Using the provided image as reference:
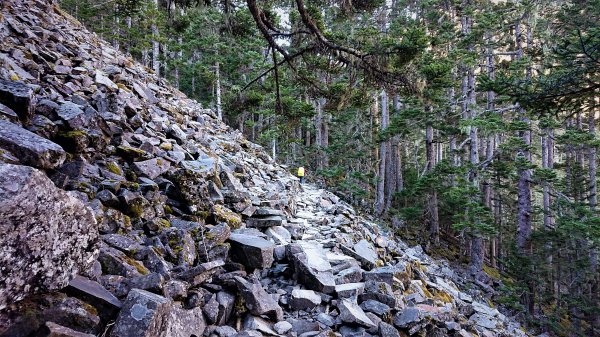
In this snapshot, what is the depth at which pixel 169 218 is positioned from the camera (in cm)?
485

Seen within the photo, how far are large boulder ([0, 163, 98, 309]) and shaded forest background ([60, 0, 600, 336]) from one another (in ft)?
10.1

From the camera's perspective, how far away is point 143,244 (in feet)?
12.8

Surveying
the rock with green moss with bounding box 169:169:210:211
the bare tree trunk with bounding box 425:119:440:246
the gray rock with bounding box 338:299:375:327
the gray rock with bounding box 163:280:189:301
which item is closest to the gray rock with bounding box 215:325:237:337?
the gray rock with bounding box 163:280:189:301

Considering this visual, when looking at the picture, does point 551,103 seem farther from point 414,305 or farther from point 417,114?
point 417,114

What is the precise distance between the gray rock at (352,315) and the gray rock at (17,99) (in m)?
4.86

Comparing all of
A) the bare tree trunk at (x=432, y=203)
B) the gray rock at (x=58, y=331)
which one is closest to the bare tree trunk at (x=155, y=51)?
the bare tree trunk at (x=432, y=203)

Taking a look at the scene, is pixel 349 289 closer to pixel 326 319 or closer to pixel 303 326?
pixel 326 319

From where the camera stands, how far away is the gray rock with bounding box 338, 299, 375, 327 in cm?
422

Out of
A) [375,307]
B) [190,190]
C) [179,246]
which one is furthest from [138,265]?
[375,307]

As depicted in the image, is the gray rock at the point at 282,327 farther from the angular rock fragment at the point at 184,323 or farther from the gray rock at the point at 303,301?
the angular rock fragment at the point at 184,323

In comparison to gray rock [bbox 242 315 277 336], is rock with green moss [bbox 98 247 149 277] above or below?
above

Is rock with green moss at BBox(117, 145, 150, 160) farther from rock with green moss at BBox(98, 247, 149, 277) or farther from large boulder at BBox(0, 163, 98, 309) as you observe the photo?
large boulder at BBox(0, 163, 98, 309)

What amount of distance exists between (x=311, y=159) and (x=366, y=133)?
577cm

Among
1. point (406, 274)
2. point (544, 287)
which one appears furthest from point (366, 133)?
point (406, 274)
